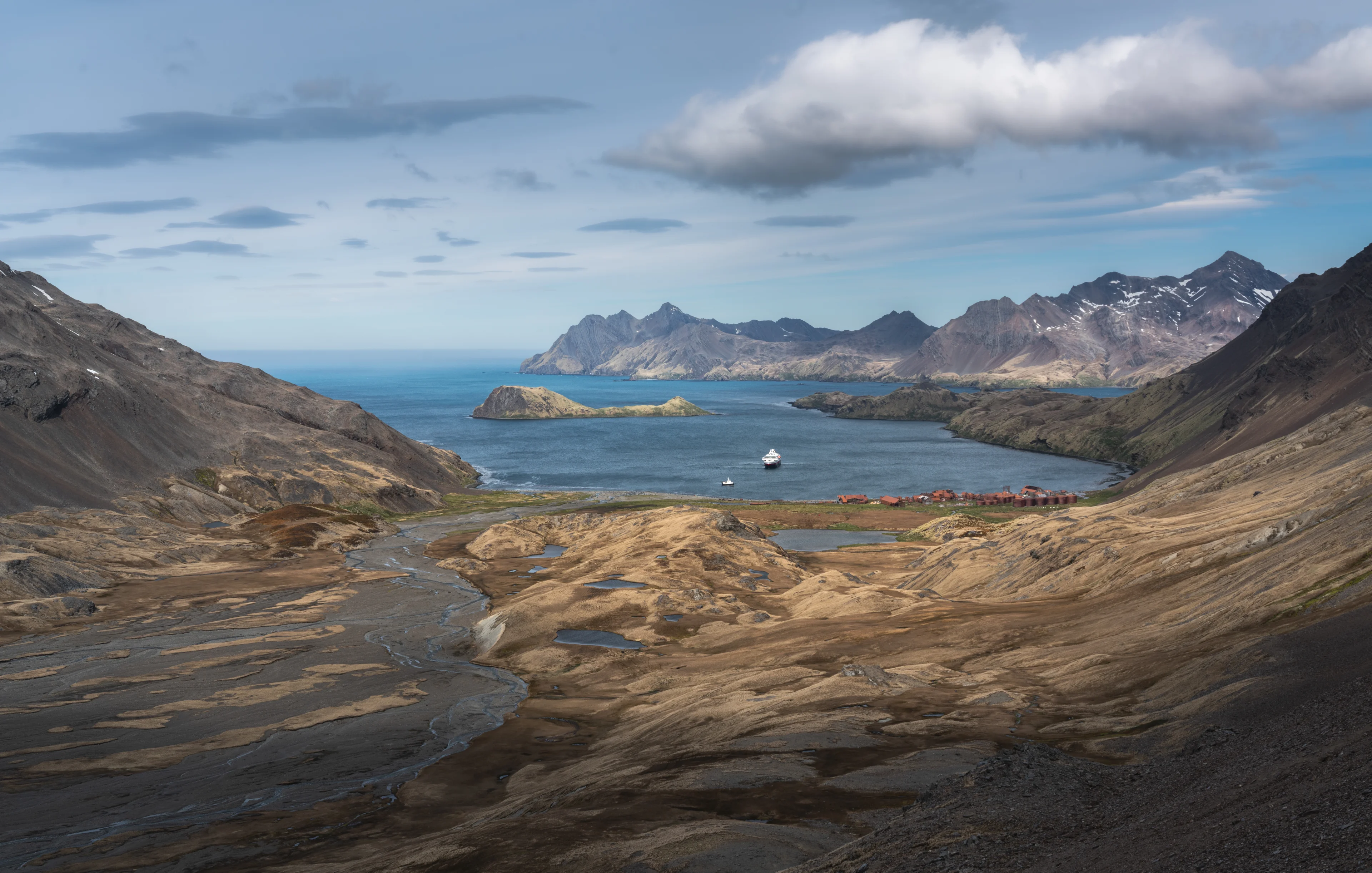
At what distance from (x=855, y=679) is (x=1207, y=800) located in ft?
92.8

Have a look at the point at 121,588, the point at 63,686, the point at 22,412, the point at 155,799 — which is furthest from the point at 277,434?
the point at 155,799

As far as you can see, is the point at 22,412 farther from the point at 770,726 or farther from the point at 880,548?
the point at 770,726

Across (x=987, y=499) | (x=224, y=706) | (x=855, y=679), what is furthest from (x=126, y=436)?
(x=987, y=499)

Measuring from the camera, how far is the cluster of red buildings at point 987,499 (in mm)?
169750

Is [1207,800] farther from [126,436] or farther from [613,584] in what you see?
[126,436]

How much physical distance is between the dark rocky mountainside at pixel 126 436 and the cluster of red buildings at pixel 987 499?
91372 millimetres

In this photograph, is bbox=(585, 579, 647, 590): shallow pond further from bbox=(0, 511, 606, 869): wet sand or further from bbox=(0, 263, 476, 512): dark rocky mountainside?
bbox=(0, 263, 476, 512): dark rocky mountainside

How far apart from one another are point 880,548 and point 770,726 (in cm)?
8412

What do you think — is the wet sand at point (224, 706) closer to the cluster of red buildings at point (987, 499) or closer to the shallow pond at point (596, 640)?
the shallow pond at point (596, 640)

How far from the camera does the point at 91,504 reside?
12744 cm

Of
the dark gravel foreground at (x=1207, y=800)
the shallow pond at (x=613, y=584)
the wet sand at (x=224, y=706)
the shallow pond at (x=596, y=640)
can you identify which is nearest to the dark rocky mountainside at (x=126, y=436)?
the wet sand at (x=224, y=706)

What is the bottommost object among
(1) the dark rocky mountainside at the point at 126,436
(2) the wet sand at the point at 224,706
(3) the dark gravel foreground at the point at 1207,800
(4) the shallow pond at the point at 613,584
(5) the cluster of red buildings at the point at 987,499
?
(5) the cluster of red buildings at the point at 987,499

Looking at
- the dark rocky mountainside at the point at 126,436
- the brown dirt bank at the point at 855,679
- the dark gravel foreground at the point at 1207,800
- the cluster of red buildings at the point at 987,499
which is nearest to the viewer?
the dark gravel foreground at the point at 1207,800

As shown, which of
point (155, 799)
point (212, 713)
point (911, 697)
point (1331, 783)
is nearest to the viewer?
point (1331, 783)
